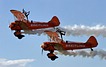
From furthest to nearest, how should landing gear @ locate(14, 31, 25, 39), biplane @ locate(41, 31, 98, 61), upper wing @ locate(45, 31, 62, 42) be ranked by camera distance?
1. landing gear @ locate(14, 31, 25, 39)
2. upper wing @ locate(45, 31, 62, 42)
3. biplane @ locate(41, 31, 98, 61)

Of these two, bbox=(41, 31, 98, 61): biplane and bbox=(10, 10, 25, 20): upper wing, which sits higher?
bbox=(10, 10, 25, 20): upper wing

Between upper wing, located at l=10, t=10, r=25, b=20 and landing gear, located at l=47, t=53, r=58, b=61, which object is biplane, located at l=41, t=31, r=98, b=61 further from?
upper wing, located at l=10, t=10, r=25, b=20

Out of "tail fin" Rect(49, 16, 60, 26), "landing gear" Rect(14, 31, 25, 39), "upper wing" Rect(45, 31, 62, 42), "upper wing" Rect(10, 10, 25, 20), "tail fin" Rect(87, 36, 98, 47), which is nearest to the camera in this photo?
"tail fin" Rect(87, 36, 98, 47)

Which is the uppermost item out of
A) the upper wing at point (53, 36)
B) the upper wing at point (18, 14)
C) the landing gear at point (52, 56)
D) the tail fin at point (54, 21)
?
the upper wing at point (18, 14)

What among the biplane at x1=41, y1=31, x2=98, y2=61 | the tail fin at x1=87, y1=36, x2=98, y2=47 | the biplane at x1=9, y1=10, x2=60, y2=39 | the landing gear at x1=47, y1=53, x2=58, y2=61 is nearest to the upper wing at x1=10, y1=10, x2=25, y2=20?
the biplane at x1=9, y1=10, x2=60, y2=39

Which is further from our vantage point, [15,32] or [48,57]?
[15,32]

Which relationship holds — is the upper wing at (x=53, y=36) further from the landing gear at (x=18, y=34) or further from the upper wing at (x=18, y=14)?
the upper wing at (x=18, y=14)

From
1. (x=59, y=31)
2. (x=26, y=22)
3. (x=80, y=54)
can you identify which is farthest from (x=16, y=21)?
(x=80, y=54)

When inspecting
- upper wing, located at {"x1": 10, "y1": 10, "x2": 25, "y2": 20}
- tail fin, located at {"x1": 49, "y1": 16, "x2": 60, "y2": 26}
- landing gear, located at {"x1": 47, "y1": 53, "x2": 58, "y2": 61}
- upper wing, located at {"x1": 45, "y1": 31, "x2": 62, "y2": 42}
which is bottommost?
landing gear, located at {"x1": 47, "y1": 53, "x2": 58, "y2": 61}

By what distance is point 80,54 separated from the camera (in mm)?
76625

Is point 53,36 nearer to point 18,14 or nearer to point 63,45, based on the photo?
point 63,45

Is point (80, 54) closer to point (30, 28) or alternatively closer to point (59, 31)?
point (59, 31)

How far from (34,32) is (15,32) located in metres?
3.54

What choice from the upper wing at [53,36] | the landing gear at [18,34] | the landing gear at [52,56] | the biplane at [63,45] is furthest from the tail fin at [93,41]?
the landing gear at [18,34]
